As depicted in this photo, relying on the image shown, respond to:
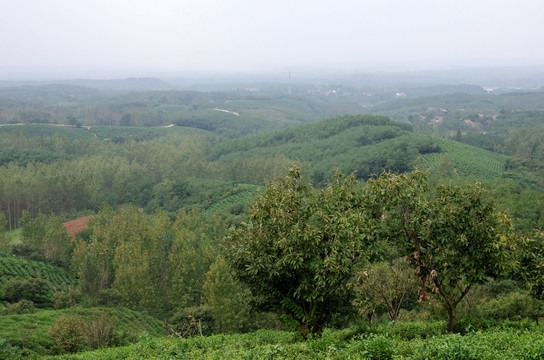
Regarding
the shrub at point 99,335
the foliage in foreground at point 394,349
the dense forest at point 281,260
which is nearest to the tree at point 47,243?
the dense forest at point 281,260

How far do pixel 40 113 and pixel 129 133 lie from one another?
40.4m

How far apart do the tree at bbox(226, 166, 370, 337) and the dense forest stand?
52mm

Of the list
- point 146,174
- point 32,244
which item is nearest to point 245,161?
point 146,174

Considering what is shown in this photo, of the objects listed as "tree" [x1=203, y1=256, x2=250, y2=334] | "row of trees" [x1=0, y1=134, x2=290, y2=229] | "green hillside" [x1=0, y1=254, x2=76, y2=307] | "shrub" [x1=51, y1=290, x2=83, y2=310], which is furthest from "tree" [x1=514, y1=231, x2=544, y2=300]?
"row of trees" [x1=0, y1=134, x2=290, y2=229]

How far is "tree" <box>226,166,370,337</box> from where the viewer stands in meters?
9.52

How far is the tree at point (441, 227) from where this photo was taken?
9.89m

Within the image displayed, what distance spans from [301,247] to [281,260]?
28.0 inches

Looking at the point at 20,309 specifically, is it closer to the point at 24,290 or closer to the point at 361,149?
the point at 24,290

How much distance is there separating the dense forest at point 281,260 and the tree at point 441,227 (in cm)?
4

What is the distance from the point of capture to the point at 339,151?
85500 mm

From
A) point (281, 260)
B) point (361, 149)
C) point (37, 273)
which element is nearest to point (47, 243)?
point (37, 273)

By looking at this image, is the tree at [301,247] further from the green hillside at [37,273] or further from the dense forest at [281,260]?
the green hillside at [37,273]

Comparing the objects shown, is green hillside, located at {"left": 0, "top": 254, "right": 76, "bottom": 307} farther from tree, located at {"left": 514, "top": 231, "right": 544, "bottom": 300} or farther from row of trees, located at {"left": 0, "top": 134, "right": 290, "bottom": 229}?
tree, located at {"left": 514, "top": 231, "right": 544, "bottom": 300}

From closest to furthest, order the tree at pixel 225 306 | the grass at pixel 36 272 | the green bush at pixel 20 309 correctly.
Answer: the green bush at pixel 20 309
the tree at pixel 225 306
the grass at pixel 36 272
